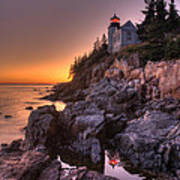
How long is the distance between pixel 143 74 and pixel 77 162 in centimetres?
1935

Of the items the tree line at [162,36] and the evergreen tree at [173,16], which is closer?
the tree line at [162,36]

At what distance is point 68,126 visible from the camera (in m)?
13.1

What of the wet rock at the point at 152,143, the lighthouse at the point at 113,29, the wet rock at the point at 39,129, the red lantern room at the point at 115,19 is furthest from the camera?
the red lantern room at the point at 115,19

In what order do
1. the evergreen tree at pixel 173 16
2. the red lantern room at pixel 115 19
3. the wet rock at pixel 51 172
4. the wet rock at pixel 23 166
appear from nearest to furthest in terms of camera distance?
the wet rock at pixel 23 166, the wet rock at pixel 51 172, the evergreen tree at pixel 173 16, the red lantern room at pixel 115 19

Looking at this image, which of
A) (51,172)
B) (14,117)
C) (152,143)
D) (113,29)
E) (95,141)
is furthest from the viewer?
(113,29)

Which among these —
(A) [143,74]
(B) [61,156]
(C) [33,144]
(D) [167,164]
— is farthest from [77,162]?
(A) [143,74]

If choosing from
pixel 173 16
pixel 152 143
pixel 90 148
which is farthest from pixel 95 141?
pixel 173 16

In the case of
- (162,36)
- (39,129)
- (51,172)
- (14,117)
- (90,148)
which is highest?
(162,36)

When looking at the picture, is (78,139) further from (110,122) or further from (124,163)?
(124,163)

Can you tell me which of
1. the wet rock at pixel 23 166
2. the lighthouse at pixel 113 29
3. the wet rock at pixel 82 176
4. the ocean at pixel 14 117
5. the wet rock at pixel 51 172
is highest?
the lighthouse at pixel 113 29

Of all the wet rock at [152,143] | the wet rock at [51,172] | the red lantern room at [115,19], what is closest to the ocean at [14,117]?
the wet rock at [51,172]

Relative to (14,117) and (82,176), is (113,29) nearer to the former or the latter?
(14,117)

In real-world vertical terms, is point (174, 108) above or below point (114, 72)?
below

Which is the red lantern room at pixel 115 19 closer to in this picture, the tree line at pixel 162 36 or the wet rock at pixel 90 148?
the tree line at pixel 162 36
